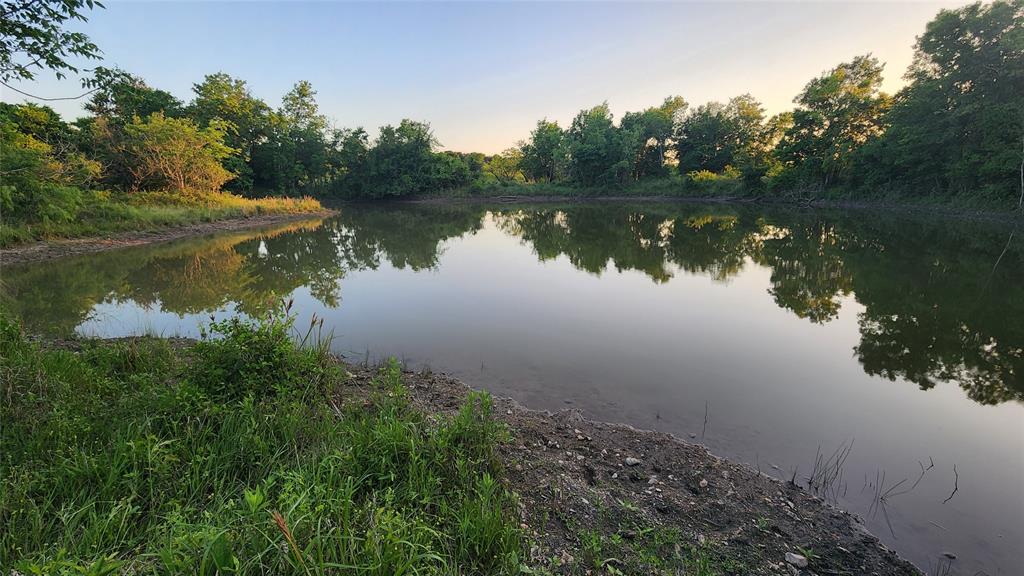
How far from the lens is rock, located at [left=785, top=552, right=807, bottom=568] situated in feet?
7.66

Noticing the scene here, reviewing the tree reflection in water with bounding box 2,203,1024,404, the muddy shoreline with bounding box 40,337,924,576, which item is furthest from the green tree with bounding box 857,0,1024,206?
the muddy shoreline with bounding box 40,337,924,576

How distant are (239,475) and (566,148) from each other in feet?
162

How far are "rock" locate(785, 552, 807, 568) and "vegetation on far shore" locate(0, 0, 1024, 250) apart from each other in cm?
727

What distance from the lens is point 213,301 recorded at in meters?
8.41

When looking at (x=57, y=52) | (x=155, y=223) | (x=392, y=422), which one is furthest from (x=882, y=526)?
(x=155, y=223)

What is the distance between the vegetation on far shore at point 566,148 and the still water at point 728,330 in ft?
10.2

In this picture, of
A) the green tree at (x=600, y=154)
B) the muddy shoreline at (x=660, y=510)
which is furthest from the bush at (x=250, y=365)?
the green tree at (x=600, y=154)

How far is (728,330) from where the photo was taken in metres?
6.68

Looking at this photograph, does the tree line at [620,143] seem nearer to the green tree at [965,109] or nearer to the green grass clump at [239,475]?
the green tree at [965,109]

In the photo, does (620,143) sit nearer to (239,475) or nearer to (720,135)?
(720,135)

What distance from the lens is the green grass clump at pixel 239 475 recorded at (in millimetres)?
1780

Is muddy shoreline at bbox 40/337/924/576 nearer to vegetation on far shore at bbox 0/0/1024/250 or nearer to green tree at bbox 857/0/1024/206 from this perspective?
vegetation on far shore at bbox 0/0/1024/250

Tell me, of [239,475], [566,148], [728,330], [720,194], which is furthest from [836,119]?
[239,475]

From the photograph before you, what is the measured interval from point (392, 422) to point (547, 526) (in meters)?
1.27
